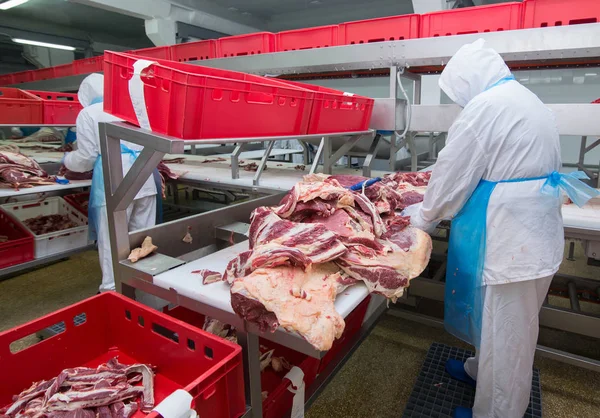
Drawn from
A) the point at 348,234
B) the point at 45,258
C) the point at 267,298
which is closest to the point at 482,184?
the point at 348,234

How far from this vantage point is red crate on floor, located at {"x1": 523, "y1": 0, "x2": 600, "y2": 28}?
244 cm

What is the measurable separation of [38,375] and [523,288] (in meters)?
2.09

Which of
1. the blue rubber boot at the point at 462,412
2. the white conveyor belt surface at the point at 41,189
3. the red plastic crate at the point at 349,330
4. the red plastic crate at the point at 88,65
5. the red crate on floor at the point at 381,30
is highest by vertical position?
the red plastic crate at the point at 88,65

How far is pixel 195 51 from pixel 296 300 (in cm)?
381

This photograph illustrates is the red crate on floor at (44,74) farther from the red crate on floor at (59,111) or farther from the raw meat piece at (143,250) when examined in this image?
the raw meat piece at (143,250)

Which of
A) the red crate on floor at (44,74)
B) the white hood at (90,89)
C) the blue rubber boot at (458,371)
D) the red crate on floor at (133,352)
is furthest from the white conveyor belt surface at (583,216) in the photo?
the red crate on floor at (44,74)

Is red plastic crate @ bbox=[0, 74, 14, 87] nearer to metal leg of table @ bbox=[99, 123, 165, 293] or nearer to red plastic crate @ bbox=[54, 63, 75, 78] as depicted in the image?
red plastic crate @ bbox=[54, 63, 75, 78]

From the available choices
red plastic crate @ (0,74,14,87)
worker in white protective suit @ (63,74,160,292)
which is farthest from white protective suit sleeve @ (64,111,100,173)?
red plastic crate @ (0,74,14,87)

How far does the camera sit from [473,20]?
111 inches

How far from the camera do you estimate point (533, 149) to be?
5.67 feet

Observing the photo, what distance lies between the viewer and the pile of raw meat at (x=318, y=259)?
3.85ft

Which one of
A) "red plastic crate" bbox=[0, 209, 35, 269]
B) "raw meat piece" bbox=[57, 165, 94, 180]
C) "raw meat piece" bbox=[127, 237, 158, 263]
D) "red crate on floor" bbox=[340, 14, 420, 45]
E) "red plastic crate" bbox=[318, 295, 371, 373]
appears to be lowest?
"red plastic crate" bbox=[318, 295, 371, 373]

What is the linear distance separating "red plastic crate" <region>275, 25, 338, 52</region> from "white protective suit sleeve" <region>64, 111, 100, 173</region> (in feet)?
6.04

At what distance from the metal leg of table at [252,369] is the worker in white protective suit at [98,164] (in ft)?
7.20
